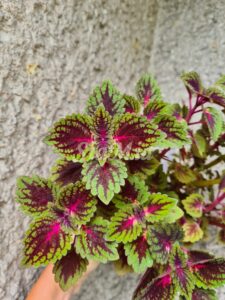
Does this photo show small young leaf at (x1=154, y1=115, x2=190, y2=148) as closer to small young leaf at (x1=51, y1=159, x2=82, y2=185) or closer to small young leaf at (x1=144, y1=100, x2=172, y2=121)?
small young leaf at (x1=144, y1=100, x2=172, y2=121)

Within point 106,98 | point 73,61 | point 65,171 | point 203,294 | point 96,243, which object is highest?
point 73,61

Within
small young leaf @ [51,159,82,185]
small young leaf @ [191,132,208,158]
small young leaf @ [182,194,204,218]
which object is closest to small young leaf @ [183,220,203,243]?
small young leaf @ [182,194,204,218]

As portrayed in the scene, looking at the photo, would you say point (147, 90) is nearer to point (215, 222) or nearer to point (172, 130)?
point (172, 130)

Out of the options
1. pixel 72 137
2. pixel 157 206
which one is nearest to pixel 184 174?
pixel 157 206

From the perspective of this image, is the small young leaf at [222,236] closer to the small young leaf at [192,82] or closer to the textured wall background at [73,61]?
the textured wall background at [73,61]

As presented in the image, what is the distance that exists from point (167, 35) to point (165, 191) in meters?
0.43

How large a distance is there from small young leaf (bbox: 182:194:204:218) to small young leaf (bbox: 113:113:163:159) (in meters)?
0.21

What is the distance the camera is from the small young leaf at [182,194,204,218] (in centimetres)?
72

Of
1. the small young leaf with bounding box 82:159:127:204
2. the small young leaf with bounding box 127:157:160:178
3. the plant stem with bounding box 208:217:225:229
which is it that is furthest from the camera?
the plant stem with bounding box 208:217:225:229

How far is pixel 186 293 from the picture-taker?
24.0 inches

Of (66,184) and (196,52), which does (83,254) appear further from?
(196,52)

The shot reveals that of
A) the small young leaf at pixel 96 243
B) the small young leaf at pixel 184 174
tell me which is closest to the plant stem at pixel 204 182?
the small young leaf at pixel 184 174

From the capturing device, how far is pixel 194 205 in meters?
0.74

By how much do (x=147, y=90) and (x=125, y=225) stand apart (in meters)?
0.23
